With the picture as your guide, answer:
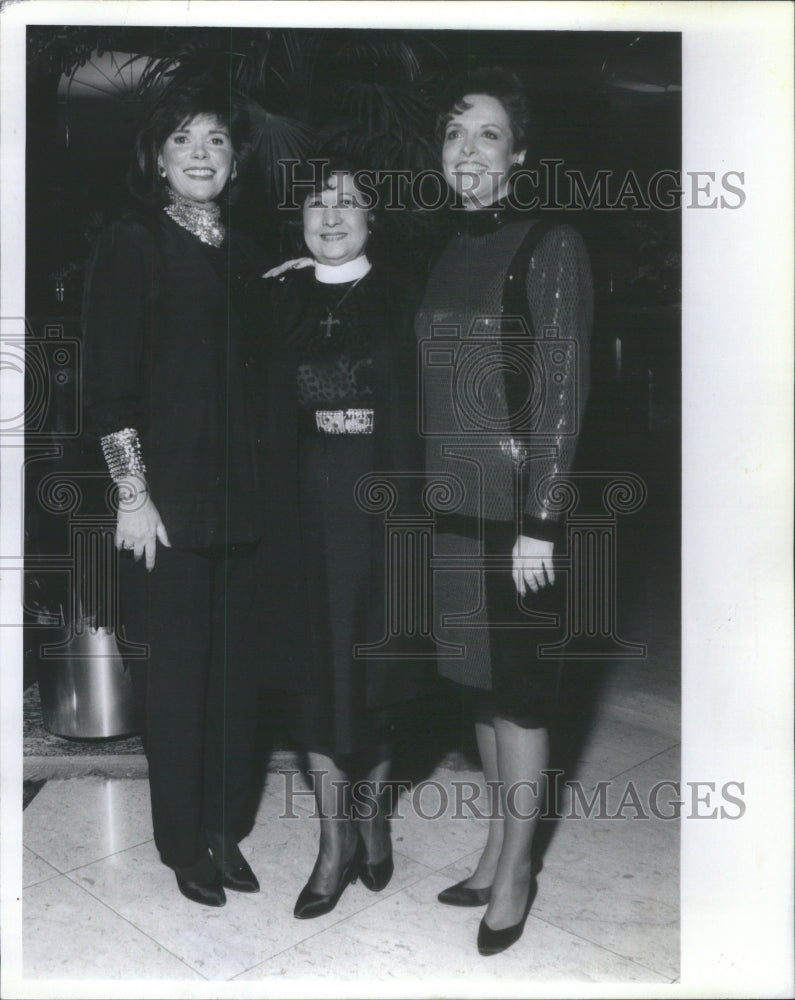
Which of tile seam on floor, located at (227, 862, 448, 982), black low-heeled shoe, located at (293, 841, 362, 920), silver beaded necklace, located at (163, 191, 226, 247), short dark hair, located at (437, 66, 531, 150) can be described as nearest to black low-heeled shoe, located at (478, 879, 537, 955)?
tile seam on floor, located at (227, 862, 448, 982)

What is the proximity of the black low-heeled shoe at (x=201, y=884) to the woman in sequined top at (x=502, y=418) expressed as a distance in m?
0.62

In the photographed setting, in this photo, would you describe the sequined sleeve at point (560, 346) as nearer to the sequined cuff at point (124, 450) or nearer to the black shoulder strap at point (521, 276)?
the black shoulder strap at point (521, 276)

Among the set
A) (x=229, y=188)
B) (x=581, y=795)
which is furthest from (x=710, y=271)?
(x=581, y=795)

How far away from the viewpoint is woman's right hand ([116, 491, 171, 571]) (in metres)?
2.39

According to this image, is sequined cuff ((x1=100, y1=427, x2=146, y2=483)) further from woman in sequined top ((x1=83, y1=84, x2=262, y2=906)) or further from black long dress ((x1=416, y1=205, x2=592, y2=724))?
black long dress ((x1=416, y1=205, x2=592, y2=724))

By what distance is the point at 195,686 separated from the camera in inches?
96.4

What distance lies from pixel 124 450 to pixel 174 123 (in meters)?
0.74

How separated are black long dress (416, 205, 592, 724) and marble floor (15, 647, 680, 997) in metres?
0.33

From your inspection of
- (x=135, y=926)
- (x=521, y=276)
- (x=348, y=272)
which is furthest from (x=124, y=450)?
(x=135, y=926)

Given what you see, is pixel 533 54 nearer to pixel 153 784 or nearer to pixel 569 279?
pixel 569 279

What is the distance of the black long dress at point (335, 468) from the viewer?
235 cm

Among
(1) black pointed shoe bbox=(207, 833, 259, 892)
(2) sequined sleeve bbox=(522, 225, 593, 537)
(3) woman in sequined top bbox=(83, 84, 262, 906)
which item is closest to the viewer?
(2) sequined sleeve bbox=(522, 225, 593, 537)

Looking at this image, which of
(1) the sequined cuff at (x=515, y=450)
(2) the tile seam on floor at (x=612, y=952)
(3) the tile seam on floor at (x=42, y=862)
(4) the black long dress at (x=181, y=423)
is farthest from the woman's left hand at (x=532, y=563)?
(3) the tile seam on floor at (x=42, y=862)

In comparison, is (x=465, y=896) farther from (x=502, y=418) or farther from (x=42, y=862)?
(x=502, y=418)
